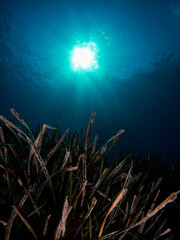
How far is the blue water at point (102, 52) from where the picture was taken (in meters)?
23.6

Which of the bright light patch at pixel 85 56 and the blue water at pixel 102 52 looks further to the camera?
the bright light patch at pixel 85 56

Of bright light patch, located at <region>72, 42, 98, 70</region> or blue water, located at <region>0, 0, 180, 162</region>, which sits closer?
blue water, located at <region>0, 0, 180, 162</region>

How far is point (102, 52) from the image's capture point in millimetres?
28516

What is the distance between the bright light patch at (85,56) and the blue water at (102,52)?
1183 mm

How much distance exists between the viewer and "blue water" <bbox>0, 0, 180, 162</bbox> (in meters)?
23.6

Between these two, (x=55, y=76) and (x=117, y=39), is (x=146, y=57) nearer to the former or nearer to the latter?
(x=117, y=39)

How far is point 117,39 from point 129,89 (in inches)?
685

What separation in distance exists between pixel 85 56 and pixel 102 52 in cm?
430

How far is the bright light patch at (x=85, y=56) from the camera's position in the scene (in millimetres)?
28663

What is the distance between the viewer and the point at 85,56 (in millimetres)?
30516

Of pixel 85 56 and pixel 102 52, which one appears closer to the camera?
pixel 102 52

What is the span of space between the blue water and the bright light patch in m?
1.18

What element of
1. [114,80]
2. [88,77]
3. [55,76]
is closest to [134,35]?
[114,80]

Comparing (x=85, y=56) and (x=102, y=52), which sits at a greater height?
(x=102, y=52)
